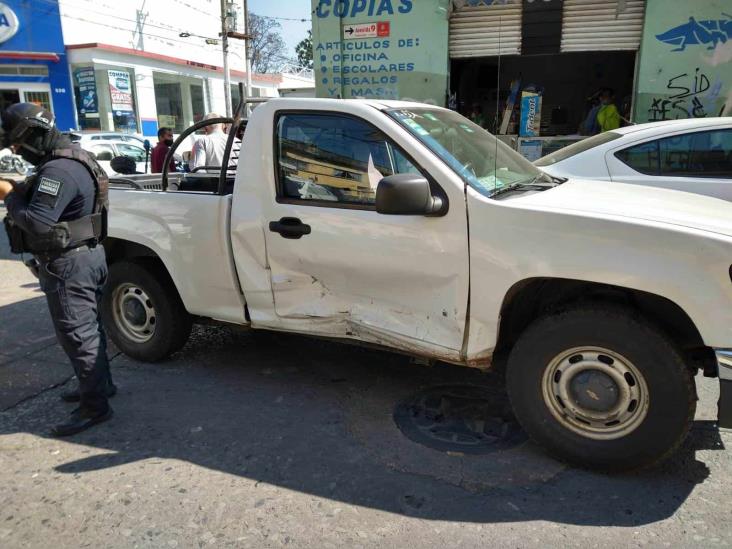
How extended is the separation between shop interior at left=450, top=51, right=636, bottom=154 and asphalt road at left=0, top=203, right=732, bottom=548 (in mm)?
9974

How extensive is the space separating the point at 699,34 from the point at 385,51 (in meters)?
5.18

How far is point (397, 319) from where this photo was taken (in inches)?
129

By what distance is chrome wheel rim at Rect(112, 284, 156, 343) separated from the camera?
4.30 meters

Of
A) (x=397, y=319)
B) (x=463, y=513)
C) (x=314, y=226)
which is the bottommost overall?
(x=463, y=513)

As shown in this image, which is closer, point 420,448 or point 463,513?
point 463,513

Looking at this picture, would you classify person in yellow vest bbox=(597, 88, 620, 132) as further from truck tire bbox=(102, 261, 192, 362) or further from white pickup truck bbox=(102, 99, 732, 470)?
truck tire bbox=(102, 261, 192, 362)

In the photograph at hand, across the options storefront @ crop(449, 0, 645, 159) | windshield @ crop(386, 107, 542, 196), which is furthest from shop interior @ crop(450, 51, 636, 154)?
windshield @ crop(386, 107, 542, 196)

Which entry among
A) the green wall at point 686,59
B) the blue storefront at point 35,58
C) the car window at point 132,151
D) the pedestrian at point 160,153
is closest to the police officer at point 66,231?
the pedestrian at point 160,153

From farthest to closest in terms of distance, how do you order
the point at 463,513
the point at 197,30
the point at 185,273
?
1. the point at 197,30
2. the point at 185,273
3. the point at 463,513

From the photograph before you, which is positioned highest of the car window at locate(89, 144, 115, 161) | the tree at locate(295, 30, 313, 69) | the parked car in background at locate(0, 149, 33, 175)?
the tree at locate(295, 30, 313, 69)

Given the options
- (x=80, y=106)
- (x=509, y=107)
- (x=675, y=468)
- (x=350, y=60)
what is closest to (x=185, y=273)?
(x=675, y=468)

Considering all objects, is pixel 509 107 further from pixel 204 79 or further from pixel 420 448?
pixel 204 79

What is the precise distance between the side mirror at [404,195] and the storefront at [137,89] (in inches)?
898

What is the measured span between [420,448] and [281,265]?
1.35 metres
